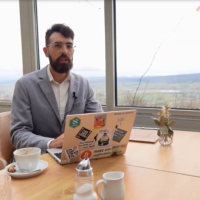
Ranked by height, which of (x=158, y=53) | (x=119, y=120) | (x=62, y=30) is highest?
Result: (x=62, y=30)

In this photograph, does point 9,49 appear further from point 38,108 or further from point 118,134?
point 118,134

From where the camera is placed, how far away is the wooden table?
0.86 metres

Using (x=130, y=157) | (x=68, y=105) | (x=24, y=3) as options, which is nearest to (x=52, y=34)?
(x=68, y=105)

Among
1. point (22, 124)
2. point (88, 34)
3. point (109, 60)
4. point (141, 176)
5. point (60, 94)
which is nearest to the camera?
point (141, 176)

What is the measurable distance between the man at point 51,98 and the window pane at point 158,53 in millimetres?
732

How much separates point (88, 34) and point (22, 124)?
1549 mm

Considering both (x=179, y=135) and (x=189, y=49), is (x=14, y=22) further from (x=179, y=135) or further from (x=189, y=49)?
(x=179, y=135)

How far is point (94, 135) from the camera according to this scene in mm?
1142

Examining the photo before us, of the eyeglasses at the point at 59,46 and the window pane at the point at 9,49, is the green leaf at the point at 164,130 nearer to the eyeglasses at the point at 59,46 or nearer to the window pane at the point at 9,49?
the eyeglasses at the point at 59,46

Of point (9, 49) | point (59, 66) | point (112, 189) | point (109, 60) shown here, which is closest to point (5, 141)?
point (59, 66)

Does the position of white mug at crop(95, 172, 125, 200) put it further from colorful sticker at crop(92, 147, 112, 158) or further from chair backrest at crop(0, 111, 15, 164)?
chair backrest at crop(0, 111, 15, 164)

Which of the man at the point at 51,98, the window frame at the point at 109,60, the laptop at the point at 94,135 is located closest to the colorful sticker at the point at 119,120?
the laptop at the point at 94,135

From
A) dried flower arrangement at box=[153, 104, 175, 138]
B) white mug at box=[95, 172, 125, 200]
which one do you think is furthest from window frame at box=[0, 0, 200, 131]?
white mug at box=[95, 172, 125, 200]

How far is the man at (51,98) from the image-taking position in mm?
1611
